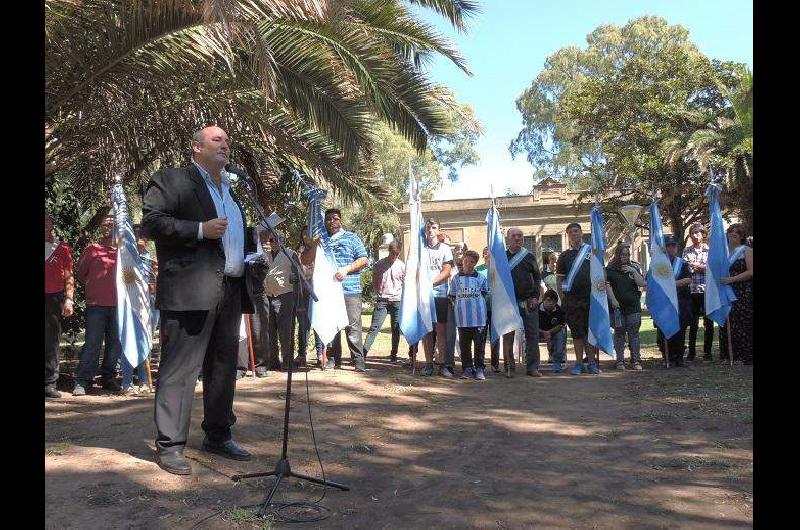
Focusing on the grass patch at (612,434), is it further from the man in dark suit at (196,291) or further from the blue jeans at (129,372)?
the blue jeans at (129,372)

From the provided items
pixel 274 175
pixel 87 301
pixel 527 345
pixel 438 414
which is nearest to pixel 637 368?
pixel 527 345

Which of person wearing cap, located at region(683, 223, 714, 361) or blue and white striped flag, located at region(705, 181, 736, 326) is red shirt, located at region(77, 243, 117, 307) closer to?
blue and white striped flag, located at region(705, 181, 736, 326)

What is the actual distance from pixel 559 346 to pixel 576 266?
1307 millimetres

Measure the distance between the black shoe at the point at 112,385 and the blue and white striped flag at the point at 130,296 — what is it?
0.51 metres

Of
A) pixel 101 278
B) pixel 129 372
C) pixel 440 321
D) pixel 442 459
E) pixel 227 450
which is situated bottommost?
pixel 442 459

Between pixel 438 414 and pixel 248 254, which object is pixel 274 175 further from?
pixel 248 254

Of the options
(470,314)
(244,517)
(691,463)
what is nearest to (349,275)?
(470,314)

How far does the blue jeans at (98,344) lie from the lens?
820 cm

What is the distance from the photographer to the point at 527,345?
9875 mm

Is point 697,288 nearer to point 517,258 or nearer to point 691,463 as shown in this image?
point 517,258

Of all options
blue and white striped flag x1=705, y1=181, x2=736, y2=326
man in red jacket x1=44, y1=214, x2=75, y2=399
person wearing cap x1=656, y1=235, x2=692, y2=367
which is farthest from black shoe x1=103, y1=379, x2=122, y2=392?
blue and white striped flag x1=705, y1=181, x2=736, y2=326

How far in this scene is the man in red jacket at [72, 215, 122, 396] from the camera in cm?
821

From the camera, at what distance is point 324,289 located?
9.90m
